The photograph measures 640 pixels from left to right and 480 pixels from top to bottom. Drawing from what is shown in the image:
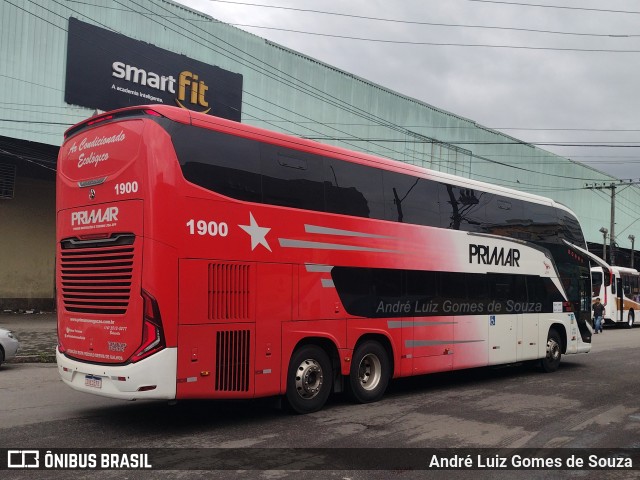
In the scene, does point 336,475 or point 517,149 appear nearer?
point 336,475

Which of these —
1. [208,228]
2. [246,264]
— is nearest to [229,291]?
[246,264]

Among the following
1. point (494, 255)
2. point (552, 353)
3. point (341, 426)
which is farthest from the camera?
point (552, 353)

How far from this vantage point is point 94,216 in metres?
8.12

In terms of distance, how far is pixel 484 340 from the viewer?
41.6 ft

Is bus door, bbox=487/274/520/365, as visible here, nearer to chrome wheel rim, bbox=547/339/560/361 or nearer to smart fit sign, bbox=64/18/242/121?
chrome wheel rim, bbox=547/339/560/361

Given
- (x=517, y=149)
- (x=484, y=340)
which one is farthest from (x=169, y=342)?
(x=517, y=149)

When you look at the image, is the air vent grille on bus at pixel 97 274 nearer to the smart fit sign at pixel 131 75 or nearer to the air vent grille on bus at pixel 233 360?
the air vent grille on bus at pixel 233 360

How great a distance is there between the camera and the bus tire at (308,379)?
8.91m

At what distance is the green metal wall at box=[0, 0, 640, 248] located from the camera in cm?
2042

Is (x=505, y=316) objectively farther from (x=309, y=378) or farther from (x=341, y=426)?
(x=341, y=426)

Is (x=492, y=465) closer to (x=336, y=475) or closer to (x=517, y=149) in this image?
(x=336, y=475)

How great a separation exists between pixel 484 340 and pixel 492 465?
6.21 meters

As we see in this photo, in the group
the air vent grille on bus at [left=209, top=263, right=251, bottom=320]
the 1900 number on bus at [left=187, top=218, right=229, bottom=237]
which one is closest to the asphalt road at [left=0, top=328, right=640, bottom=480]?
the air vent grille on bus at [left=209, top=263, right=251, bottom=320]

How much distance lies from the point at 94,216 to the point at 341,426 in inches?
165
